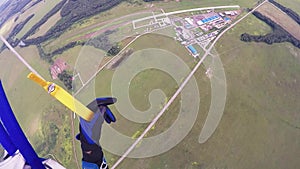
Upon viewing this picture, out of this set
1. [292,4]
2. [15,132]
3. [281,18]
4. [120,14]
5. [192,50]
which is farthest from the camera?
[292,4]

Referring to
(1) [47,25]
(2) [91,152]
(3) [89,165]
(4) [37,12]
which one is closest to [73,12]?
(1) [47,25]

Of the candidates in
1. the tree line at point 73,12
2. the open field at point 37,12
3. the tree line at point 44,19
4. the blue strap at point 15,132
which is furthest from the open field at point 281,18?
the blue strap at point 15,132

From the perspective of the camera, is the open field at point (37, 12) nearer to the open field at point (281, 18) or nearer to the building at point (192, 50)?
the building at point (192, 50)

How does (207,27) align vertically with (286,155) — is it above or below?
above

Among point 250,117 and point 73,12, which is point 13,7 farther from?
point 250,117

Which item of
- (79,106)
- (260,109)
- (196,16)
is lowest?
(260,109)

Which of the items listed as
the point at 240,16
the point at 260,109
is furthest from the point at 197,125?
the point at 240,16

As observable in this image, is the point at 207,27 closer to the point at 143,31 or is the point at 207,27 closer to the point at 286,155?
the point at 143,31
